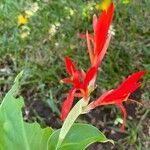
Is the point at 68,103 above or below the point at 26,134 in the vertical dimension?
above

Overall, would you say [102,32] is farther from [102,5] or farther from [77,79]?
[102,5]

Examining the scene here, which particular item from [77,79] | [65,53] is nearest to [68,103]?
[77,79]

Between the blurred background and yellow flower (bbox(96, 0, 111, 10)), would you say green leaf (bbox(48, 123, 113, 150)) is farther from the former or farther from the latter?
yellow flower (bbox(96, 0, 111, 10))

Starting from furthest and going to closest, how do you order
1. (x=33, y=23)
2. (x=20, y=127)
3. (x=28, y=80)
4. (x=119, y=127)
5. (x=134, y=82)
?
(x=33, y=23) → (x=28, y=80) → (x=119, y=127) → (x=20, y=127) → (x=134, y=82)

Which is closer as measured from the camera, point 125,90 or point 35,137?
point 125,90

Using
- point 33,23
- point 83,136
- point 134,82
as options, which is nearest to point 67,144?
point 83,136

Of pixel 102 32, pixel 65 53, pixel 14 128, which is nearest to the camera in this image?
pixel 102 32

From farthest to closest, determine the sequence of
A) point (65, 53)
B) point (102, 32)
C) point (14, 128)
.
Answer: point (65, 53), point (14, 128), point (102, 32)

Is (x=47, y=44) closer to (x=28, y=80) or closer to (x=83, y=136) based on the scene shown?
(x=28, y=80)
